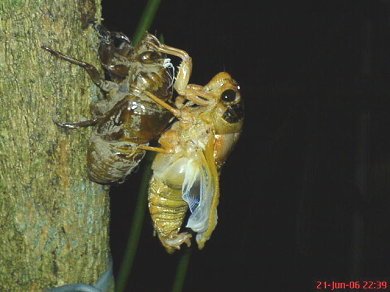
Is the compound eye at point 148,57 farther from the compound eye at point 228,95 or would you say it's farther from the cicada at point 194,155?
the compound eye at point 228,95

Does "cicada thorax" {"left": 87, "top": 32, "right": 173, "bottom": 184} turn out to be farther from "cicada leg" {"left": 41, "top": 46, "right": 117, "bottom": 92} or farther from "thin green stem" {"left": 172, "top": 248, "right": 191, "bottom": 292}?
"thin green stem" {"left": 172, "top": 248, "right": 191, "bottom": 292}

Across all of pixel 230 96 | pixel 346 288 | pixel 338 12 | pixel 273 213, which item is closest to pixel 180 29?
pixel 338 12

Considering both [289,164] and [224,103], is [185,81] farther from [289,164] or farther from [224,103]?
[289,164]

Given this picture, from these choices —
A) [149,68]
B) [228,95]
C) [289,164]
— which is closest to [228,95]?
[228,95]

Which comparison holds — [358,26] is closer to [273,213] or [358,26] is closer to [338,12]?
[338,12]

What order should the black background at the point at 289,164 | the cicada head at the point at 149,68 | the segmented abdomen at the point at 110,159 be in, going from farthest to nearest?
the black background at the point at 289,164
the cicada head at the point at 149,68
the segmented abdomen at the point at 110,159

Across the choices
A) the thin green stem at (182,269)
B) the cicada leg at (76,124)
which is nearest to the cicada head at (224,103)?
the cicada leg at (76,124)

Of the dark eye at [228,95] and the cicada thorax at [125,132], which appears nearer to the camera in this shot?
the cicada thorax at [125,132]
